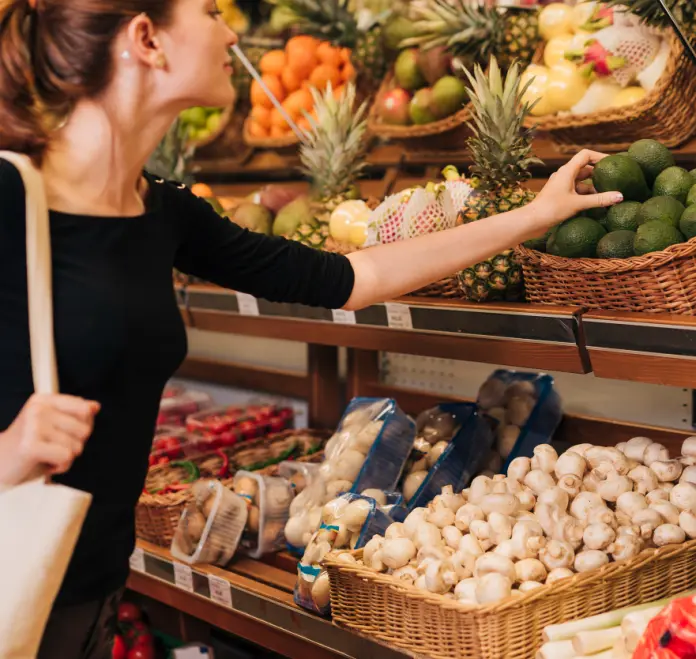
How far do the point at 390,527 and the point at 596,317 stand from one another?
592 millimetres

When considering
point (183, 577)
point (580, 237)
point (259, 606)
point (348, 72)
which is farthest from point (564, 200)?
point (348, 72)

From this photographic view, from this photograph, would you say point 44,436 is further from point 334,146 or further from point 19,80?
point 334,146

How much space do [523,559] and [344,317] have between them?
2.57 feet

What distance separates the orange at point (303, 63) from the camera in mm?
3098

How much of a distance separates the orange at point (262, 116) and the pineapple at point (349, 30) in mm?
316

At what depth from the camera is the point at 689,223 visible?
1.60 meters

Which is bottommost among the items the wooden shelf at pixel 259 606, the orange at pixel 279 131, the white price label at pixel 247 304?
the wooden shelf at pixel 259 606

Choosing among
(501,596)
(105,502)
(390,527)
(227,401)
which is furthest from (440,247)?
(227,401)

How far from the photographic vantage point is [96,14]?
1.38 metres

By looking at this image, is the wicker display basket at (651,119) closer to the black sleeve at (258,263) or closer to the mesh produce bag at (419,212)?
the mesh produce bag at (419,212)

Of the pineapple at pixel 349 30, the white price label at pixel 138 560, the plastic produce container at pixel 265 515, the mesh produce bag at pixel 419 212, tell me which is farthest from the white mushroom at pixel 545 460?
the pineapple at pixel 349 30

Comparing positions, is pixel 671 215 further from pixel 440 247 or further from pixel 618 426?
pixel 618 426

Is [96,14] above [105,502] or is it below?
above

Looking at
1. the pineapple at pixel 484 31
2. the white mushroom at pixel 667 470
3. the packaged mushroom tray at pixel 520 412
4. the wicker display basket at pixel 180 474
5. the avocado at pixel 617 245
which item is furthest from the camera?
the pineapple at pixel 484 31
